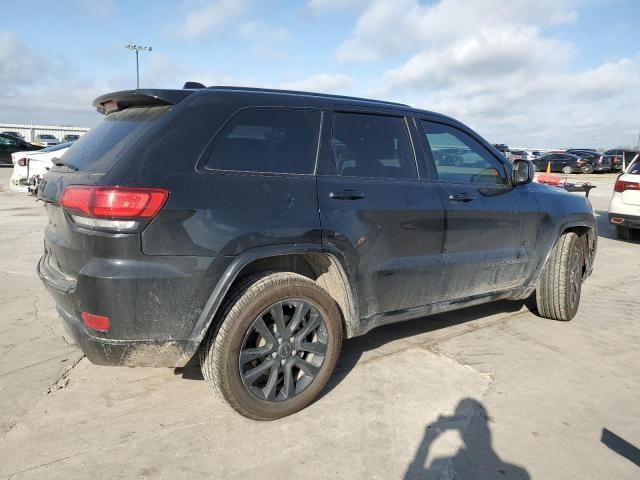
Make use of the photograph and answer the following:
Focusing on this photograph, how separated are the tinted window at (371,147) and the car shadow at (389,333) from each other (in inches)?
53.9

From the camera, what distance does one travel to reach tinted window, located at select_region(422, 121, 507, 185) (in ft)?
12.3

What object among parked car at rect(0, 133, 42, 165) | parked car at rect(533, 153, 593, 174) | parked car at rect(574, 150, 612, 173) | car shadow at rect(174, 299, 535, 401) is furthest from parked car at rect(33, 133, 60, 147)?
car shadow at rect(174, 299, 535, 401)

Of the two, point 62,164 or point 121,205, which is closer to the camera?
point 121,205

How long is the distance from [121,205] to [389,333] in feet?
8.62

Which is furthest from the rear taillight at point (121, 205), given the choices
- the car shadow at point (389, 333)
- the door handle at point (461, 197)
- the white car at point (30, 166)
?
the white car at point (30, 166)

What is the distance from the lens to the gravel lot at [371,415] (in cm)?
256

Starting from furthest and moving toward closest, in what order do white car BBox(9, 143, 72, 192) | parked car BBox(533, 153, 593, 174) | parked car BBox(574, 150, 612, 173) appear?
parked car BBox(574, 150, 612, 173)
parked car BBox(533, 153, 593, 174)
white car BBox(9, 143, 72, 192)

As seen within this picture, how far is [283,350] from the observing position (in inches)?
115

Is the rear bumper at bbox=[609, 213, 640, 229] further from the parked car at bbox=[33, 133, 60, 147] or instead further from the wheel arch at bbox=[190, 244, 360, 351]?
the parked car at bbox=[33, 133, 60, 147]

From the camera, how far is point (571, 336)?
4434 mm

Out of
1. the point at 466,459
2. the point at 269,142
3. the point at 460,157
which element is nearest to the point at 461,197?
the point at 460,157

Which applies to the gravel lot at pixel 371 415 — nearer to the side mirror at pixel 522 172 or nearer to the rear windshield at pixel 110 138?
the side mirror at pixel 522 172

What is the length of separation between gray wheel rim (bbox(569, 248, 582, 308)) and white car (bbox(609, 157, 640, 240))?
485 centimetres

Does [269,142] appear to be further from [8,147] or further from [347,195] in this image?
[8,147]
